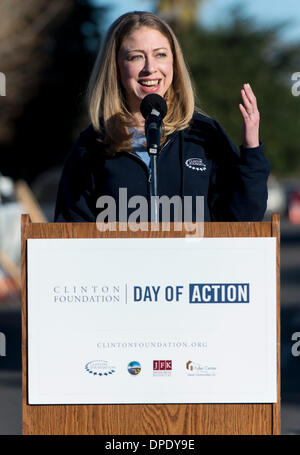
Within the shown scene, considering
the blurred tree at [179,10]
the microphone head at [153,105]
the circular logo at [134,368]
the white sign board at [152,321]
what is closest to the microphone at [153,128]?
the microphone head at [153,105]

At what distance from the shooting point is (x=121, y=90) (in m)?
4.02

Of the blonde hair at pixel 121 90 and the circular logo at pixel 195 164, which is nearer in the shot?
the circular logo at pixel 195 164

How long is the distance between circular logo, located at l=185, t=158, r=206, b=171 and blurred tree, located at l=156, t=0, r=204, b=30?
37477mm

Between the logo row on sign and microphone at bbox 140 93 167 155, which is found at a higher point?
microphone at bbox 140 93 167 155

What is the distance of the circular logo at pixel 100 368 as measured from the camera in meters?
3.17

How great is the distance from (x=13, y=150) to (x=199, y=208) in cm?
3166

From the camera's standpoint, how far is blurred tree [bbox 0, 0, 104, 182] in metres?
31.1

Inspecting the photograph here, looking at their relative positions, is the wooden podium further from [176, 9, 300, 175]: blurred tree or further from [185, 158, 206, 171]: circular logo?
[176, 9, 300, 175]: blurred tree

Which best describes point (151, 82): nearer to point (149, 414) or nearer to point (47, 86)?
point (149, 414)

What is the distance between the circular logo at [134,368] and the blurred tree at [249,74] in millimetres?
42673

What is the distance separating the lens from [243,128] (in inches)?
141

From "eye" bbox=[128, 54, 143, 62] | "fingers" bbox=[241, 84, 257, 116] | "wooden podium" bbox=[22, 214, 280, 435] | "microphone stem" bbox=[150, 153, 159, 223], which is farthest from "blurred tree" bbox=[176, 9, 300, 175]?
"wooden podium" bbox=[22, 214, 280, 435]

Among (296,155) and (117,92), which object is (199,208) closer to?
(117,92)

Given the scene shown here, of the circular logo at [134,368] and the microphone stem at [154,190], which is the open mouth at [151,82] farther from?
the circular logo at [134,368]
